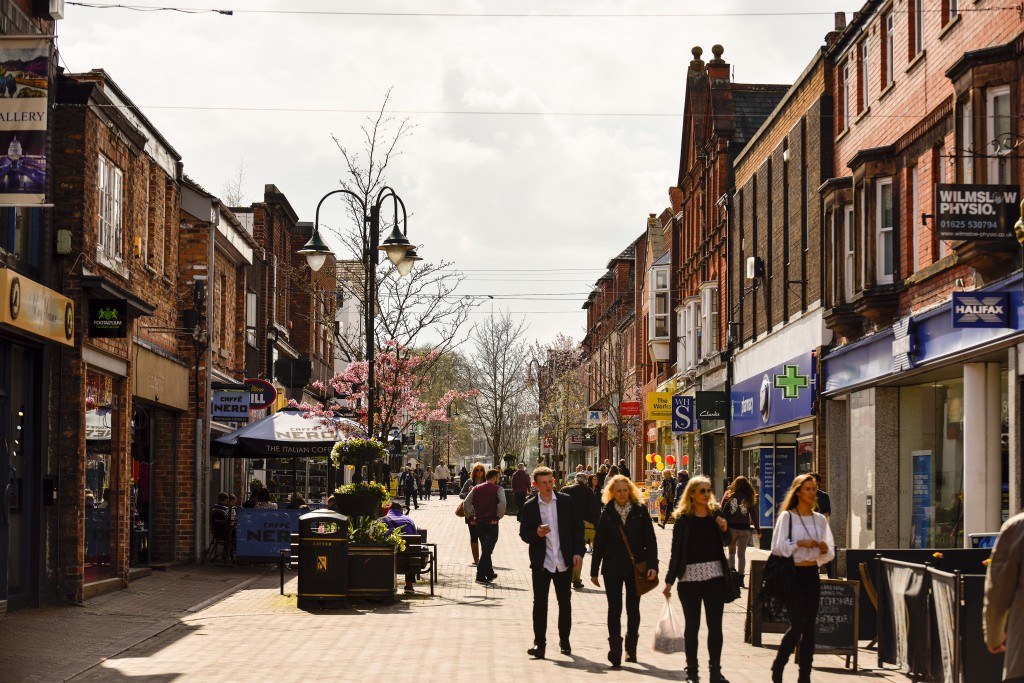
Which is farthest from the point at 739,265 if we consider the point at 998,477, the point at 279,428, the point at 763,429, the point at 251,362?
the point at 998,477

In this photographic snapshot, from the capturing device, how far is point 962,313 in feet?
57.4

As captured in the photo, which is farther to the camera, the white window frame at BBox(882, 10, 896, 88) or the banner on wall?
the white window frame at BBox(882, 10, 896, 88)

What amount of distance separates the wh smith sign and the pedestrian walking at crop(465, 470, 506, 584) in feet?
27.6

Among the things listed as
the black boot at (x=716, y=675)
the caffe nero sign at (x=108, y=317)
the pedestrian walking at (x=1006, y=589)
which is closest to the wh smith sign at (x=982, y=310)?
the black boot at (x=716, y=675)

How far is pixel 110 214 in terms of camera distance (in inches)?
854

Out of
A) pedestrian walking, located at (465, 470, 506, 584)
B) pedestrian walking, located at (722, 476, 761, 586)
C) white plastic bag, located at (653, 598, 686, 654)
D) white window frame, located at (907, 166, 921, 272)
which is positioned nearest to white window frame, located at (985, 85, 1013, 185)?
white window frame, located at (907, 166, 921, 272)

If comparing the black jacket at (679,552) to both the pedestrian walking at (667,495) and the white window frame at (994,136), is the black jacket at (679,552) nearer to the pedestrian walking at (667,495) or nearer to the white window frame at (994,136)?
the white window frame at (994,136)

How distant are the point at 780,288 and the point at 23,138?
21.5 meters

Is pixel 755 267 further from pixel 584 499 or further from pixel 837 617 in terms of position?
pixel 837 617

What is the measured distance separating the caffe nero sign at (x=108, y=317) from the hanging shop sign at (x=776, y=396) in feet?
47.0

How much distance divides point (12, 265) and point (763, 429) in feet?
69.8

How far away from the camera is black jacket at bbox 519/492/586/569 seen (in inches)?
574

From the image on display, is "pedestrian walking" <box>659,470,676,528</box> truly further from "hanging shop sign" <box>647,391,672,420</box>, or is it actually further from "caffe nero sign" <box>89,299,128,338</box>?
"caffe nero sign" <box>89,299,128,338</box>

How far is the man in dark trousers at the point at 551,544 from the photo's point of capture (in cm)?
1446
